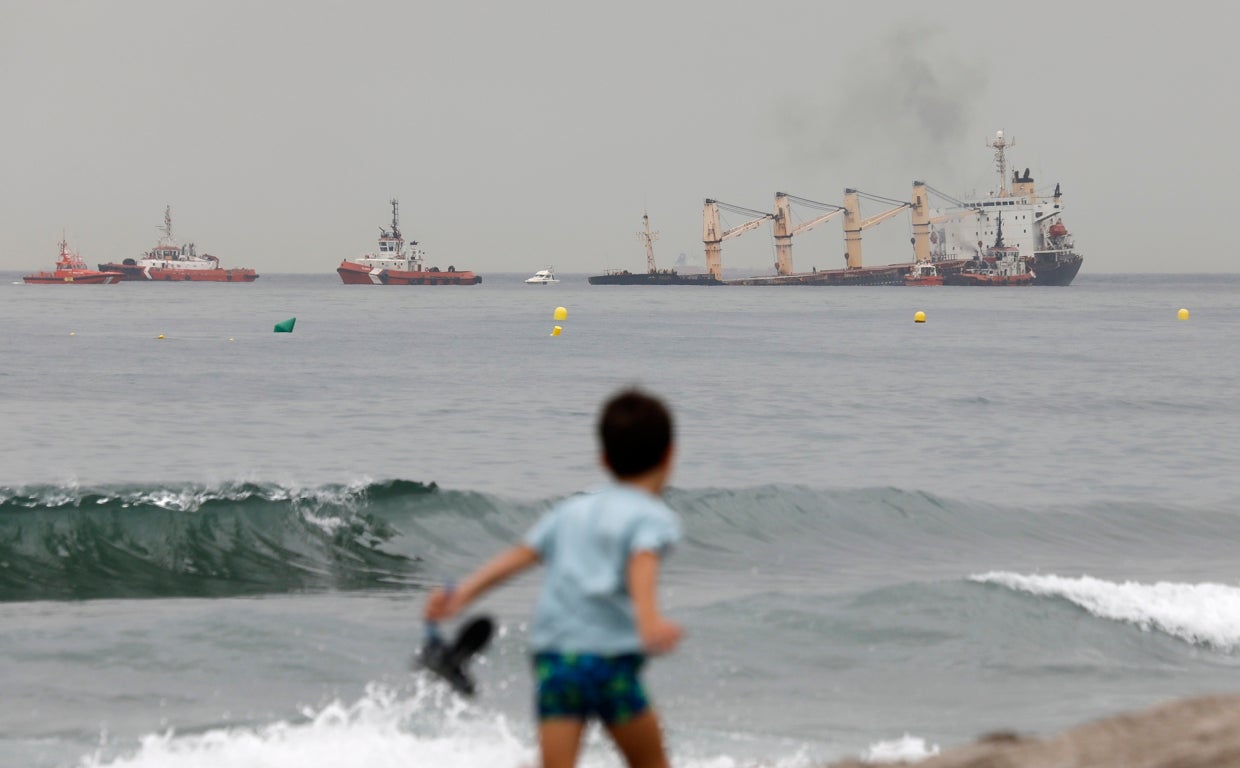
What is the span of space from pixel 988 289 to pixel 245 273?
87.5 m

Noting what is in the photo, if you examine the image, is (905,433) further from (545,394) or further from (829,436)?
(545,394)

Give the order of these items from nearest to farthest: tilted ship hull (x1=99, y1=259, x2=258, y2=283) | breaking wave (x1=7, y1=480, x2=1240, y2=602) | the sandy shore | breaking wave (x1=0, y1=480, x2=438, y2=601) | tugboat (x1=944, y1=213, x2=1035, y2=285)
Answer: the sandy shore → breaking wave (x1=0, y1=480, x2=438, y2=601) → breaking wave (x1=7, y1=480, x2=1240, y2=602) → tugboat (x1=944, y1=213, x2=1035, y2=285) → tilted ship hull (x1=99, y1=259, x2=258, y2=283)

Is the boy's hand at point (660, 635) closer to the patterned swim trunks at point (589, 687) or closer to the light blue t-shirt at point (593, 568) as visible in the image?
the light blue t-shirt at point (593, 568)

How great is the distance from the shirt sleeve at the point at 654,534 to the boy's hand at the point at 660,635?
201 millimetres

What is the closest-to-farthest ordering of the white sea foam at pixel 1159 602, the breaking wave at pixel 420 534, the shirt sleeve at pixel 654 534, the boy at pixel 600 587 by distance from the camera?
the shirt sleeve at pixel 654 534, the boy at pixel 600 587, the white sea foam at pixel 1159 602, the breaking wave at pixel 420 534

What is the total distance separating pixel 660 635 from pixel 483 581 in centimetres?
58

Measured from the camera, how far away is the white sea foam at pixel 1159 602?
11203mm

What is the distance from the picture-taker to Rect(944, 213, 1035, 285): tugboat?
144 metres

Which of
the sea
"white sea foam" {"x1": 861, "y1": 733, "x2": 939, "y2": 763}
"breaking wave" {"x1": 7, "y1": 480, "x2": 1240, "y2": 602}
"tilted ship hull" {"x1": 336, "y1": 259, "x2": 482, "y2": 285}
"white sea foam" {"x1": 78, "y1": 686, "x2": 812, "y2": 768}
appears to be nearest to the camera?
"white sea foam" {"x1": 861, "y1": 733, "x2": 939, "y2": 763}

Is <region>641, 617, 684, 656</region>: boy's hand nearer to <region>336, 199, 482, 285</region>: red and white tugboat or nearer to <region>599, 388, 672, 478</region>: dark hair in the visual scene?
<region>599, 388, 672, 478</region>: dark hair

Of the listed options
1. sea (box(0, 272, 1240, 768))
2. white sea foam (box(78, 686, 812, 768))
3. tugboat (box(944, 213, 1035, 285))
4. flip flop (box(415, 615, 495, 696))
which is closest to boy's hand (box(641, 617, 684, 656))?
flip flop (box(415, 615, 495, 696))

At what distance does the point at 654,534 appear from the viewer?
358cm

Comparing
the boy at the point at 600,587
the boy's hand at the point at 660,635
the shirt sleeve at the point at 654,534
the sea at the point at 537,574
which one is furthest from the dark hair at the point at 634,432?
the sea at the point at 537,574

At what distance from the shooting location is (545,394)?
113 feet
